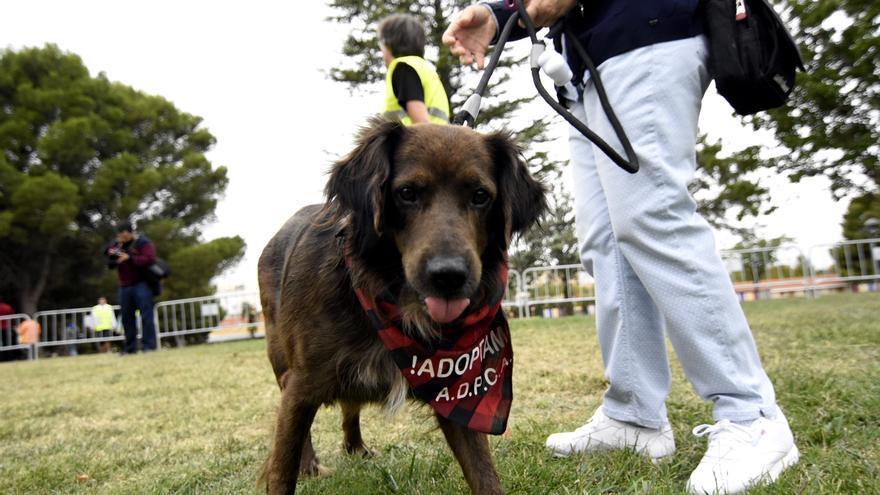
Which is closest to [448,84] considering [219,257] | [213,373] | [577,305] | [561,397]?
[577,305]

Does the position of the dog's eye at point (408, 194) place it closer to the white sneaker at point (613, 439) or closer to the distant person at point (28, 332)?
the white sneaker at point (613, 439)

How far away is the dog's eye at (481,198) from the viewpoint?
2.15 m

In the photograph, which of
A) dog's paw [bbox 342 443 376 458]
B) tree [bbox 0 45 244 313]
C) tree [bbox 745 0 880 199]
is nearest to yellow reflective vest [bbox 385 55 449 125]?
dog's paw [bbox 342 443 376 458]

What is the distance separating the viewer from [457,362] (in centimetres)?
228

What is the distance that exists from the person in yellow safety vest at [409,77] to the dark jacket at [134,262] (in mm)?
8592

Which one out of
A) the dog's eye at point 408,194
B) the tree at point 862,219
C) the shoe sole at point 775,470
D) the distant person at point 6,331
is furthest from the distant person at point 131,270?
the tree at point 862,219

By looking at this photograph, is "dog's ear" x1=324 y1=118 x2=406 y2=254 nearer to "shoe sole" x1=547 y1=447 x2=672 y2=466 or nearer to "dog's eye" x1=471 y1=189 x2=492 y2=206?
"dog's eye" x1=471 y1=189 x2=492 y2=206

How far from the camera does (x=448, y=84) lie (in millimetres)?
20609

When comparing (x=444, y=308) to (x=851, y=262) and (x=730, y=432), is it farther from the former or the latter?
(x=851, y=262)

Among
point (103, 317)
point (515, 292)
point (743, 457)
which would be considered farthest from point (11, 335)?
point (743, 457)

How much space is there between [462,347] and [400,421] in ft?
5.63

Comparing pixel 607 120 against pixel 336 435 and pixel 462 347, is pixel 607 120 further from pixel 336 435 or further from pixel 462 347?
pixel 336 435

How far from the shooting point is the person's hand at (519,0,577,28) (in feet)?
7.65

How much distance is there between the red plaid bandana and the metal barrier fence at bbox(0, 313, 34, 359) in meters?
18.0
